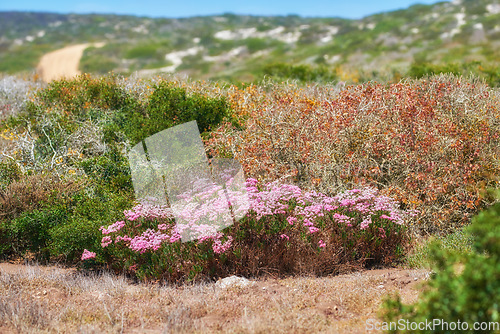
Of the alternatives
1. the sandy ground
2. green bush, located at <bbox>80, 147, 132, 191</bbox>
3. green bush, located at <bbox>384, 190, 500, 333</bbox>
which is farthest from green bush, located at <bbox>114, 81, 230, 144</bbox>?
the sandy ground

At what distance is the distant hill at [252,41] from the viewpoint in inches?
1891

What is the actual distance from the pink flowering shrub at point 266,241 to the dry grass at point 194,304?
27 centimetres

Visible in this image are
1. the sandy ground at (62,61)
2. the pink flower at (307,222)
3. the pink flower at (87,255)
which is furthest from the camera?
the sandy ground at (62,61)

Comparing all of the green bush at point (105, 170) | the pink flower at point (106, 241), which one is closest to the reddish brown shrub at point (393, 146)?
the green bush at point (105, 170)

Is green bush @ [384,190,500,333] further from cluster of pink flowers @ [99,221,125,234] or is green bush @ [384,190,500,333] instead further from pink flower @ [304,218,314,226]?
cluster of pink flowers @ [99,221,125,234]

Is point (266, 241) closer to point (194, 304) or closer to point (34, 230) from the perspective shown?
point (194, 304)

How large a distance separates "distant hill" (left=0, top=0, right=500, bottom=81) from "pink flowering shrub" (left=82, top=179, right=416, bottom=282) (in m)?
27.4

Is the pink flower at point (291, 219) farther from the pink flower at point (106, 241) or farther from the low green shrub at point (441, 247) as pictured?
the pink flower at point (106, 241)

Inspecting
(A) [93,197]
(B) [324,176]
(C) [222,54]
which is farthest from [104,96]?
(C) [222,54]

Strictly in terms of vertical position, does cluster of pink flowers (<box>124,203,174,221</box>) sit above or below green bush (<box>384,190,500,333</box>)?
below

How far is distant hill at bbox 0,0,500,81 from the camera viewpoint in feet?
158

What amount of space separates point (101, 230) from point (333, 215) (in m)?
3.20

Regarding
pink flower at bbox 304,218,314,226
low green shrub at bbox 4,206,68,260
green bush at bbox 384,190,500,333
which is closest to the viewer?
green bush at bbox 384,190,500,333

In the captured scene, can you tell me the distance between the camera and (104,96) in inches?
426
